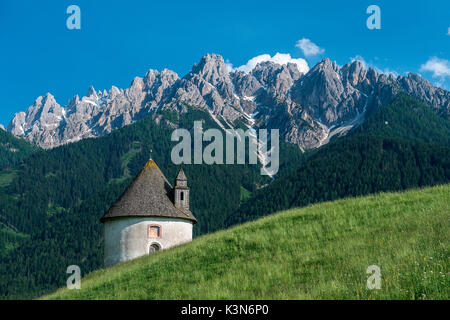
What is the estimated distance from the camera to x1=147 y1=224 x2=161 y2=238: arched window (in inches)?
1895

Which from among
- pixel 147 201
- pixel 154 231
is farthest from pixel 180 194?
pixel 154 231

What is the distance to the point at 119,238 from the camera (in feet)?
157

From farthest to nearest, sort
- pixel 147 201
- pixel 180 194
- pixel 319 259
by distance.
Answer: pixel 180 194 → pixel 147 201 → pixel 319 259

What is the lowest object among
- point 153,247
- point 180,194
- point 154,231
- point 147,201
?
point 153,247

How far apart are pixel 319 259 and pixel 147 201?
2920cm

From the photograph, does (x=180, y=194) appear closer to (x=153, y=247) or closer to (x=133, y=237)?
(x=153, y=247)

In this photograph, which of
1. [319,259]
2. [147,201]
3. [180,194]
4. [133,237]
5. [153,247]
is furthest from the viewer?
[180,194]

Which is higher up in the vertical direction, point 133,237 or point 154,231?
point 154,231

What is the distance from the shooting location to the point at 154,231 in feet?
159

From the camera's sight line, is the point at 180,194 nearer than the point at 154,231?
No

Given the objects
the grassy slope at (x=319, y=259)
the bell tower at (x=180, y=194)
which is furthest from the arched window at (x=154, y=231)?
the grassy slope at (x=319, y=259)

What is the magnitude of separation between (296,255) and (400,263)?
19.4ft

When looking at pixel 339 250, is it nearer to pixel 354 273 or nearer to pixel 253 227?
pixel 354 273

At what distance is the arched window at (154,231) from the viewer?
48125 mm
